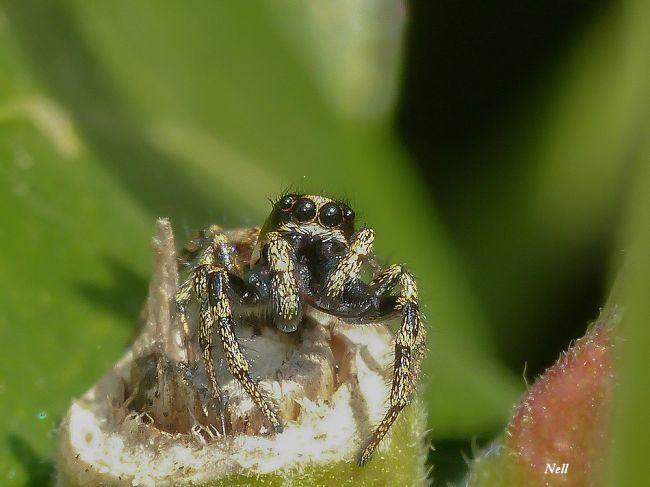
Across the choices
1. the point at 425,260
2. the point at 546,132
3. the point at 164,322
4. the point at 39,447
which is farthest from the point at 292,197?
the point at 546,132

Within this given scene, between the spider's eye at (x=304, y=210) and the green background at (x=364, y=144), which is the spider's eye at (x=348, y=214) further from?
the green background at (x=364, y=144)

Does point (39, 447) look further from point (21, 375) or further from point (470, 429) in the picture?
point (470, 429)

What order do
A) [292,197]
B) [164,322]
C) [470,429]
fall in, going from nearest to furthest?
[164,322], [292,197], [470,429]

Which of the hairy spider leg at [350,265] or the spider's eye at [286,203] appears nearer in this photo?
the hairy spider leg at [350,265]

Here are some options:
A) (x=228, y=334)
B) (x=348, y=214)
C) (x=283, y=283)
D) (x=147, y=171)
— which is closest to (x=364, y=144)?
(x=147, y=171)

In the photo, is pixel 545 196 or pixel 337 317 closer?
pixel 337 317

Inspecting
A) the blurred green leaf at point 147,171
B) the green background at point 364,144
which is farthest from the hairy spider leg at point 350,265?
the green background at point 364,144

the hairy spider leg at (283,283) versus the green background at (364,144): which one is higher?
the green background at (364,144)
